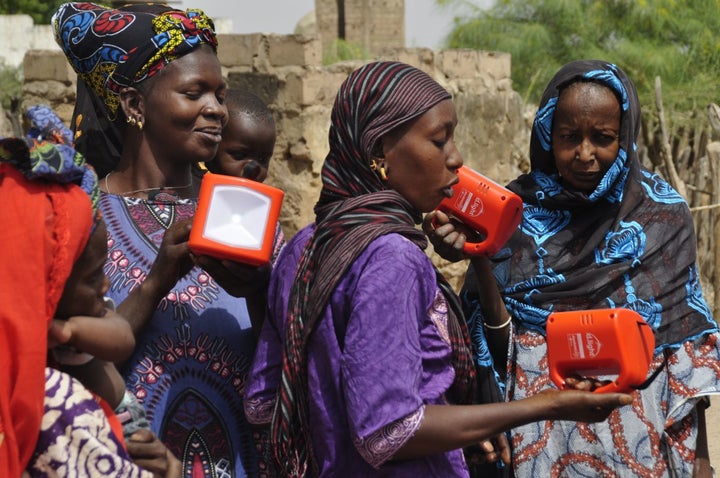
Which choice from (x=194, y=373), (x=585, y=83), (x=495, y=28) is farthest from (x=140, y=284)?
(x=495, y=28)

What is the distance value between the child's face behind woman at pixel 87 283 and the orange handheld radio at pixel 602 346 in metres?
1.07

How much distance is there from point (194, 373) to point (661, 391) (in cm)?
138

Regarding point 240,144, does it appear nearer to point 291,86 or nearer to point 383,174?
point 383,174

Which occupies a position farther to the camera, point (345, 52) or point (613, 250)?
point (345, 52)

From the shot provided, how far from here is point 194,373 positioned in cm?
271

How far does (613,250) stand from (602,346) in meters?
0.84

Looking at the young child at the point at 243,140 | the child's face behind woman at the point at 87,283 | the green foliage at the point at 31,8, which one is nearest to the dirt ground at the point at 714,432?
the young child at the point at 243,140

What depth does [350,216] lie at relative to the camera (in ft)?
7.88

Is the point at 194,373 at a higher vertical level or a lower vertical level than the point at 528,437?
higher

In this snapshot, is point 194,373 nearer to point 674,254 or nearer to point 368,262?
point 368,262

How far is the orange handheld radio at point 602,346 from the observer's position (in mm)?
2457

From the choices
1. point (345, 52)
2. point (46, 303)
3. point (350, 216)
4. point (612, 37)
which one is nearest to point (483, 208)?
point (350, 216)

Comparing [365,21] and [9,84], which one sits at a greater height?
[365,21]

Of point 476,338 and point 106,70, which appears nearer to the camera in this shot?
point 106,70
